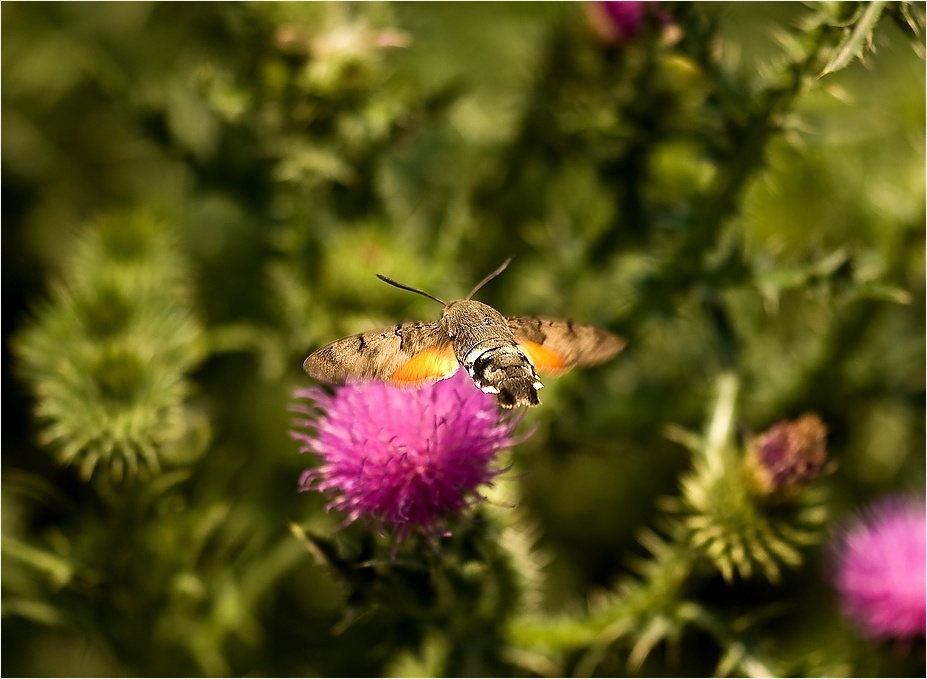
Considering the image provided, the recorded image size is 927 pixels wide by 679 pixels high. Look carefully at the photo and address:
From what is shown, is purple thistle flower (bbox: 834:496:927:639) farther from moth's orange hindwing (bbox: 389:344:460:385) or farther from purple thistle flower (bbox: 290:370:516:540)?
moth's orange hindwing (bbox: 389:344:460:385)

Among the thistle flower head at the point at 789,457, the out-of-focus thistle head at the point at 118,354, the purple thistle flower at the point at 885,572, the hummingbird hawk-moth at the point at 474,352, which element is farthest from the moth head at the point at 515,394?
the purple thistle flower at the point at 885,572

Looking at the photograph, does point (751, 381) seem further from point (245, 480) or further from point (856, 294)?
point (245, 480)

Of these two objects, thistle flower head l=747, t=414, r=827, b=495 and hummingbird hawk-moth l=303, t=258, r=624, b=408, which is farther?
thistle flower head l=747, t=414, r=827, b=495

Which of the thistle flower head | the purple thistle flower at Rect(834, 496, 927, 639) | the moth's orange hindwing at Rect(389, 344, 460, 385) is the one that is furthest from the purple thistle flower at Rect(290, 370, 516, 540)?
the purple thistle flower at Rect(834, 496, 927, 639)

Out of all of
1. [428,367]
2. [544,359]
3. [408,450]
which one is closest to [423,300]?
[544,359]

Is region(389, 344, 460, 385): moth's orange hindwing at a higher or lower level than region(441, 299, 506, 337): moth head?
lower

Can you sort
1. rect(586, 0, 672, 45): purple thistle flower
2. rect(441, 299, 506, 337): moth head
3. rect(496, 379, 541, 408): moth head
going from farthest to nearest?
rect(586, 0, 672, 45): purple thistle flower < rect(441, 299, 506, 337): moth head < rect(496, 379, 541, 408): moth head
